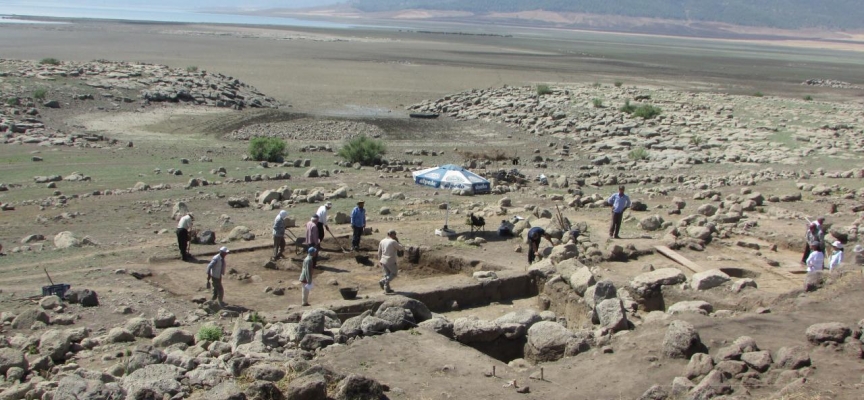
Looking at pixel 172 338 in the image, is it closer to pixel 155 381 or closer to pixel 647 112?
pixel 155 381

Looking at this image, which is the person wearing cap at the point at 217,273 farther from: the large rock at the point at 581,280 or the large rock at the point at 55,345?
the large rock at the point at 581,280

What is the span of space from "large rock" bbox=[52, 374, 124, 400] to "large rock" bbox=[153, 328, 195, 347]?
2333 millimetres

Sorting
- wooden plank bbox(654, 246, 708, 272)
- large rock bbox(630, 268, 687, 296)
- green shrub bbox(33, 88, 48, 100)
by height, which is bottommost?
green shrub bbox(33, 88, 48, 100)

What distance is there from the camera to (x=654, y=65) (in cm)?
9112

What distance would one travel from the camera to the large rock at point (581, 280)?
545 inches

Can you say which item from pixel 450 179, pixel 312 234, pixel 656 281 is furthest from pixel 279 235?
pixel 656 281

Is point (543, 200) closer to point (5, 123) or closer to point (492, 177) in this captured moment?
point (492, 177)

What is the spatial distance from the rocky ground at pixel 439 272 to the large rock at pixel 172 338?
0.11ft

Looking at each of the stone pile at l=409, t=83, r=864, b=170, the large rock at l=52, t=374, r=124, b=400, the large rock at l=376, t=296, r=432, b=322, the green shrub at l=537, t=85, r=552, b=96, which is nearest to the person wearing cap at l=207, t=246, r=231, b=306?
the large rock at l=376, t=296, r=432, b=322

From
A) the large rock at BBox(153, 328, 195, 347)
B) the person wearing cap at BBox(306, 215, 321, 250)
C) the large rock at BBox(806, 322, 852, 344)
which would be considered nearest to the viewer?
the large rock at BBox(806, 322, 852, 344)

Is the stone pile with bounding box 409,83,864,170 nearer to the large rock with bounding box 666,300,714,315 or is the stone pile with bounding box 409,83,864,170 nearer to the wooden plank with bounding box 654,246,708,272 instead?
the wooden plank with bounding box 654,246,708,272

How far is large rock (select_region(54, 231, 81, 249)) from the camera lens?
17781 millimetres

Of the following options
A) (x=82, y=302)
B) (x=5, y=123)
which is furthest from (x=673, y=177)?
(x=5, y=123)

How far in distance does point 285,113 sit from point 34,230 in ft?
82.4
